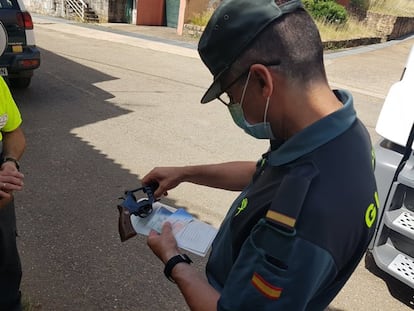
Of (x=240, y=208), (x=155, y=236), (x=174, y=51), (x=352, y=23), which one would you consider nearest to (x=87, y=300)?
(x=155, y=236)

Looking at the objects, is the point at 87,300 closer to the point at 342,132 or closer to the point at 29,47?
the point at 342,132

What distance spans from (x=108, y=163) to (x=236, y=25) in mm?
3749

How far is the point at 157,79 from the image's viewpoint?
880 cm

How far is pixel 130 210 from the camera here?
1.75 meters

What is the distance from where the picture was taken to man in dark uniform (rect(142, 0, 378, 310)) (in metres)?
0.95

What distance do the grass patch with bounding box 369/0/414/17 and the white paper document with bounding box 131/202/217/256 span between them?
23613 mm

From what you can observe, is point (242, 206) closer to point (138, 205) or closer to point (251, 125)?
point (251, 125)

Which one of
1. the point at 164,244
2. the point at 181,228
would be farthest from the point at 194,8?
the point at 164,244

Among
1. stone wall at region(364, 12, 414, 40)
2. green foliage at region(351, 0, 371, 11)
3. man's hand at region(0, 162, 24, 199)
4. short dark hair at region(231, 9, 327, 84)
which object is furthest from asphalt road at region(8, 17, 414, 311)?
green foliage at region(351, 0, 371, 11)

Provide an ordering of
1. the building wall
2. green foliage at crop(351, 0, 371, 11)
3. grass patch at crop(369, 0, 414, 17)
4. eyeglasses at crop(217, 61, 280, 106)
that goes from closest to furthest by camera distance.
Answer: eyeglasses at crop(217, 61, 280, 106), the building wall, green foliage at crop(351, 0, 371, 11), grass patch at crop(369, 0, 414, 17)

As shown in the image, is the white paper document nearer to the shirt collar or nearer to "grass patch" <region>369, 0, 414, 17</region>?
the shirt collar

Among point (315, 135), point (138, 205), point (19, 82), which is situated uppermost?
point (315, 135)

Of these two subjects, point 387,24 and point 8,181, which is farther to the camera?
point 387,24

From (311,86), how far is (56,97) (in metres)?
6.34
